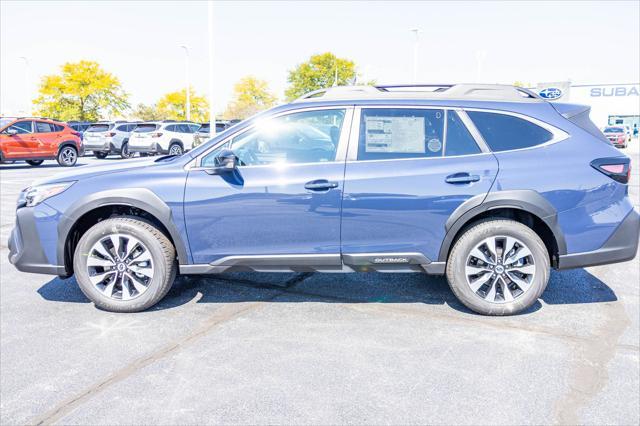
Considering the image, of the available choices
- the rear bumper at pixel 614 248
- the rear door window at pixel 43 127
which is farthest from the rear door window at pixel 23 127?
the rear bumper at pixel 614 248

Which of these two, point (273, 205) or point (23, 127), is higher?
point (23, 127)

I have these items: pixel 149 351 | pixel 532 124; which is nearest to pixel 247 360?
pixel 149 351

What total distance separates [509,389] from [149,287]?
2716mm

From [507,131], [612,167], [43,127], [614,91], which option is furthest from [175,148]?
[614,91]

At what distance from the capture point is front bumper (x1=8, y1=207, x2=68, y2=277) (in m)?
3.92

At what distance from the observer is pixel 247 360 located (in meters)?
3.14

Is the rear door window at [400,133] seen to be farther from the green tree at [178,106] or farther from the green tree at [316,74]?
the green tree at [178,106]

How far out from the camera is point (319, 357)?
317cm

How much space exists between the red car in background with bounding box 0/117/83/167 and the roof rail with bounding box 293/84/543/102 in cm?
1603

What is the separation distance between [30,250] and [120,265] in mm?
738

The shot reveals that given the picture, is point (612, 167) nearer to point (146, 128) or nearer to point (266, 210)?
point (266, 210)

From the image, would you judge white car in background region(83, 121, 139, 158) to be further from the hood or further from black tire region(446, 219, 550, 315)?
black tire region(446, 219, 550, 315)

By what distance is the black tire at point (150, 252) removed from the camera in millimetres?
3857

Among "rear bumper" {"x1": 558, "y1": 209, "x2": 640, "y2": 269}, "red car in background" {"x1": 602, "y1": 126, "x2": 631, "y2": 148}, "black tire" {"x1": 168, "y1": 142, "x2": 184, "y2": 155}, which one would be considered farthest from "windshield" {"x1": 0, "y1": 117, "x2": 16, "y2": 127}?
"red car in background" {"x1": 602, "y1": 126, "x2": 631, "y2": 148}
